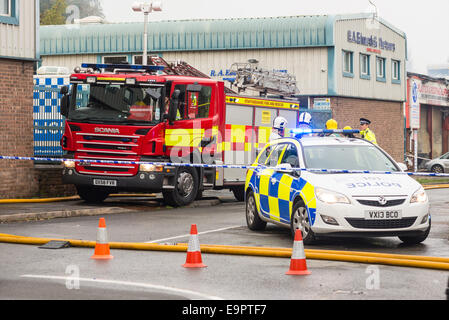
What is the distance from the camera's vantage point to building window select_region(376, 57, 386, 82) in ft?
141

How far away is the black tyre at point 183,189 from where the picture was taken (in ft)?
64.2

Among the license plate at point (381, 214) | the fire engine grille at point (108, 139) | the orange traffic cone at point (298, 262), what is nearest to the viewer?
the orange traffic cone at point (298, 262)

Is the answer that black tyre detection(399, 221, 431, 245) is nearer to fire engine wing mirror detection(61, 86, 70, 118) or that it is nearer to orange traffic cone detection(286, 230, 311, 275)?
orange traffic cone detection(286, 230, 311, 275)

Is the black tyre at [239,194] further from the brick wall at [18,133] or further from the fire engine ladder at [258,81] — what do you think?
the brick wall at [18,133]

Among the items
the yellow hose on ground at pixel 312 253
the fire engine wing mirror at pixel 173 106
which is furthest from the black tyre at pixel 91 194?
the yellow hose on ground at pixel 312 253

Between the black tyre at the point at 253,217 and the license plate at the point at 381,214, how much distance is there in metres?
2.98

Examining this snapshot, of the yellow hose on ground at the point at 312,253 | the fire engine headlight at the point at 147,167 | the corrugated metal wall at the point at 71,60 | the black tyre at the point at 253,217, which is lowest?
the yellow hose on ground at the point at 312,253

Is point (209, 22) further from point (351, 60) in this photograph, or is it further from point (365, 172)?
point (365, 172)

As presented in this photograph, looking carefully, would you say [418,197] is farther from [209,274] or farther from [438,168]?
[438,168]

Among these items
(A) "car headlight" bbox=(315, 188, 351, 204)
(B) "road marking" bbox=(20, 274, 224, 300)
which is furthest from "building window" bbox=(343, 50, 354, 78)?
(B) "road marking" bbox=(20, 274, 224, 300)

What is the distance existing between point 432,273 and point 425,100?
141ft

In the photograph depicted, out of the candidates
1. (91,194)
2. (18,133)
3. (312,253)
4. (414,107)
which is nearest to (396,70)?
(414,107)

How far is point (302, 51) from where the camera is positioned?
38.6 m
